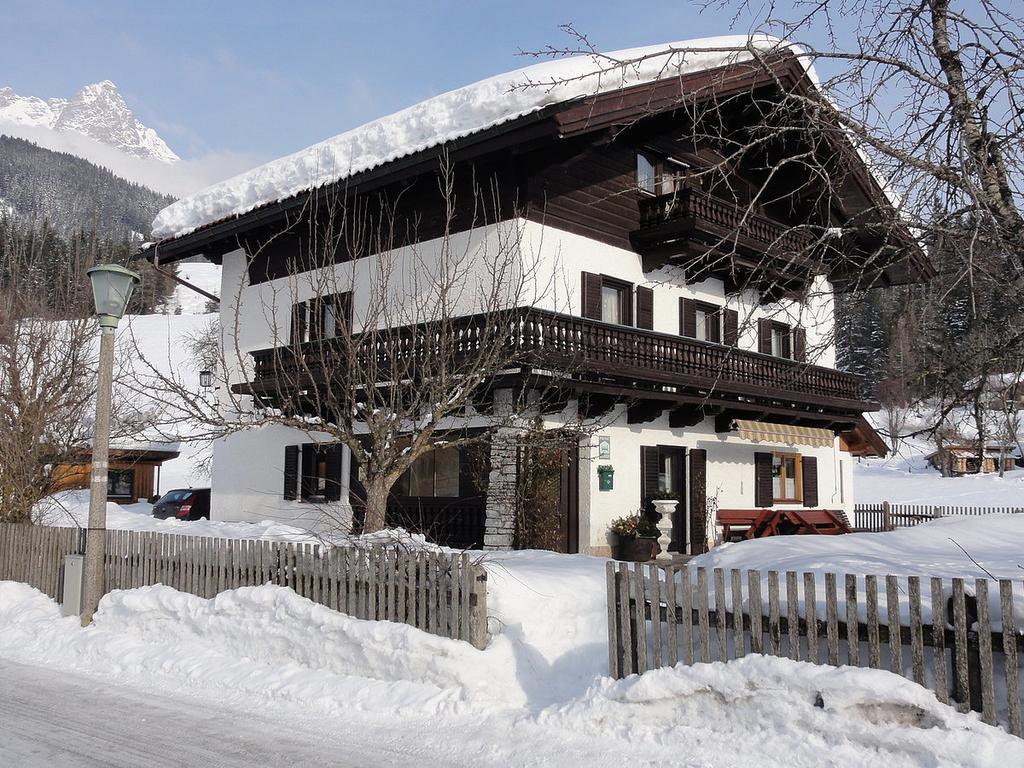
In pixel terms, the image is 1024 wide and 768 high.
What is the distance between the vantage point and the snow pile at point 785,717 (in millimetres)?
5758

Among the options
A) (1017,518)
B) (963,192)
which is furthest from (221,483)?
(963,192)

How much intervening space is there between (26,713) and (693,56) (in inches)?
530

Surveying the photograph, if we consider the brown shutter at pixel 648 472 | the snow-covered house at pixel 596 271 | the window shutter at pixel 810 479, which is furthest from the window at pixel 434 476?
the window shutter at pixel 810 479

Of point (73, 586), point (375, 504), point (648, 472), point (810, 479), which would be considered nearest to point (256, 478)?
point (648, 472)

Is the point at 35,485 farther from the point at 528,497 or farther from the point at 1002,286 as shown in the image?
the point at 1002,286

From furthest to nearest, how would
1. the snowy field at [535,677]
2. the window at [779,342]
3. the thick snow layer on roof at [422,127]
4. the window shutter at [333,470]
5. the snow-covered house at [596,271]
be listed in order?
the window at [779,342]
the window shutter at [333,470]
the snow-covered house at [596,271]
the thick snow layer on roof at [422,127]
the snowy field at [535,677]

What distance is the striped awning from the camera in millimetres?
19781

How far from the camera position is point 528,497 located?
52.5 feet

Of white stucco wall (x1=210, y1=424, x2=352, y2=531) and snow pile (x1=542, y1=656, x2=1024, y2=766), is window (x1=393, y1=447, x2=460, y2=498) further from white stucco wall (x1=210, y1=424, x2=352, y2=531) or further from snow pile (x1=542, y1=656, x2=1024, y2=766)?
snow pile (x1=542, y1=656, x2=1024, y2=766)

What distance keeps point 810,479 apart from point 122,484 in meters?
34.1

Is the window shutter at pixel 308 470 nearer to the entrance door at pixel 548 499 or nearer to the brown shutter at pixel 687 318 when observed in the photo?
the entrance door at pixel 548 499

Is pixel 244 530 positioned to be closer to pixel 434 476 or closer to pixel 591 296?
pixel 434 476

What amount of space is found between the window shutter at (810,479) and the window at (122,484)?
109 feet

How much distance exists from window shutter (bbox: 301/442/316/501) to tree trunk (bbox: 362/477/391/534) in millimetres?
9699
